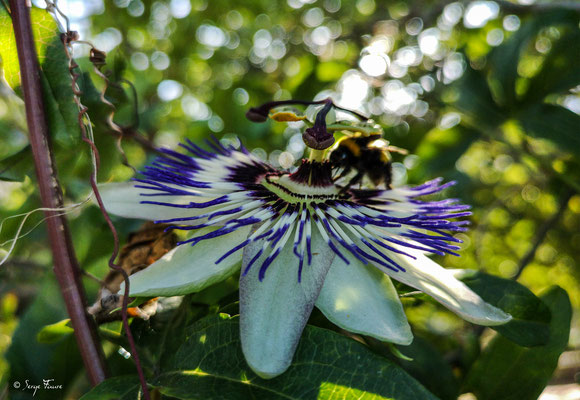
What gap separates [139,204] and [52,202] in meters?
0.16

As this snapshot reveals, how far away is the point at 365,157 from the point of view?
104cm

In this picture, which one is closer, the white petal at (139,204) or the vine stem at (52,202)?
the vine stem at (52,202)

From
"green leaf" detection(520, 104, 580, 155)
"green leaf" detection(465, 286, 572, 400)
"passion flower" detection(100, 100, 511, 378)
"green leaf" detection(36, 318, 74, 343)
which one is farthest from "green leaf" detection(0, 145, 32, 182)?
"green leaf" detection(520, 104, 580, 155)

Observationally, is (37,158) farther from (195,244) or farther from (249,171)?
(249,171)

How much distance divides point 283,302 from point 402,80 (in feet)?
6.22

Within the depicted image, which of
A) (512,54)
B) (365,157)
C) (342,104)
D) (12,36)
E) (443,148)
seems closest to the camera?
(12,36)

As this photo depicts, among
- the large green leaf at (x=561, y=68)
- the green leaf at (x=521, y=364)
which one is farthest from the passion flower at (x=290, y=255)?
the large green leaf at (x=561, y=68)

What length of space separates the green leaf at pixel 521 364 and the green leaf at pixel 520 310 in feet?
0.21

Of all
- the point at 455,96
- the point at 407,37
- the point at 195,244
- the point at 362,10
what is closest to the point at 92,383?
the point at 195,244

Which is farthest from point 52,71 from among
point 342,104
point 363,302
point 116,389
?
point 342,104

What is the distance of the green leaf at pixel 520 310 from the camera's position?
0.77 metres

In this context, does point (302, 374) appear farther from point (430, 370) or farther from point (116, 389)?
point (430, 370)

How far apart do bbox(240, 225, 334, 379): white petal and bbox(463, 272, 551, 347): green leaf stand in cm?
28

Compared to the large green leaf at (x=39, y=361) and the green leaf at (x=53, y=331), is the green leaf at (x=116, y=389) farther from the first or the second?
the large green leaf at (x=39, y=361)
